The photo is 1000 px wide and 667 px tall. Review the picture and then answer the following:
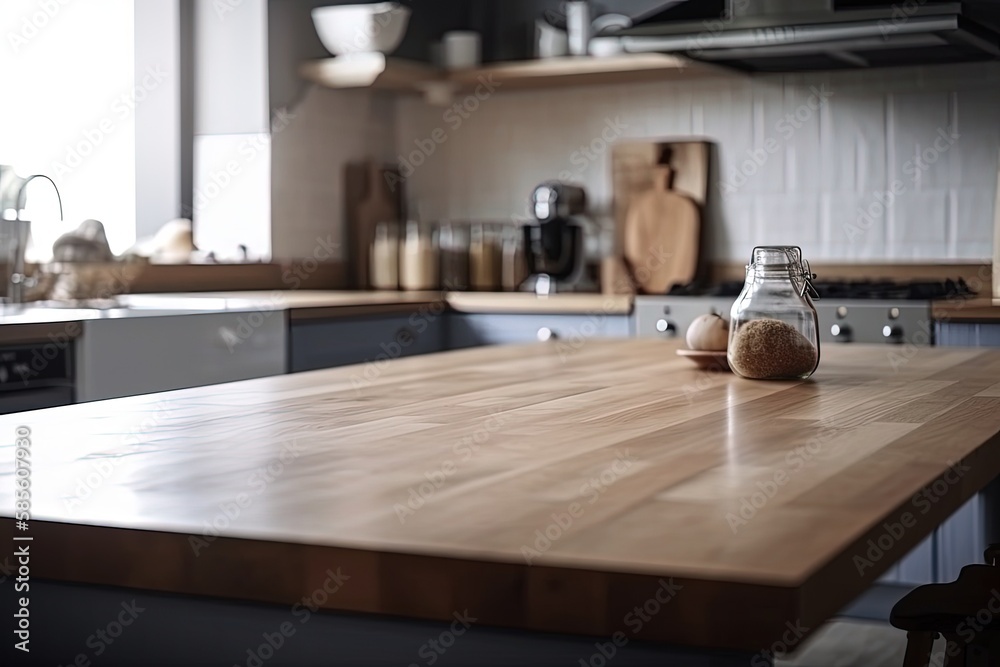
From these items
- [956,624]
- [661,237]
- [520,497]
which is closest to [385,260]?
[661,237]

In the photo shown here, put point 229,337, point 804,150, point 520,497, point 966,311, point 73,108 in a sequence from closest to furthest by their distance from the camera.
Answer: point 520,497 < point 229,337 < point 966,311 < point 73,108 < point 804,150

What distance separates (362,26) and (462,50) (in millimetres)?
453

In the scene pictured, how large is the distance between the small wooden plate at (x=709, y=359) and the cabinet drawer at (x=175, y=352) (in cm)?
142

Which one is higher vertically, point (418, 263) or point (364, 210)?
point (364, 210)

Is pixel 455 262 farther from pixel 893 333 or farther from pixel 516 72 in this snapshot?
pixel 893 333

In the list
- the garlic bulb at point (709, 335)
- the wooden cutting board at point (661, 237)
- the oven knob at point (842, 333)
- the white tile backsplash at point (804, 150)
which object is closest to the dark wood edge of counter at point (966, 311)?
the oven knob at point (842, 333)

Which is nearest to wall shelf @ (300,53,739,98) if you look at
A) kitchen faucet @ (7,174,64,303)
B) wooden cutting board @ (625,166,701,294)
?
wooden cutting board @ (625,166,701,294)

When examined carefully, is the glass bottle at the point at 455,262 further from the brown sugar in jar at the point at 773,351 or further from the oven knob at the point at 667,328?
the brown sugar in jar at the point at 773,351

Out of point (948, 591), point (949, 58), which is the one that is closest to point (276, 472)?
point (948, 591)

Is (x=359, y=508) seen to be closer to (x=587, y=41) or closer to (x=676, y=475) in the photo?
(x=676, y=475)

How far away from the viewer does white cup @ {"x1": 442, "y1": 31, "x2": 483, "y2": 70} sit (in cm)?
457

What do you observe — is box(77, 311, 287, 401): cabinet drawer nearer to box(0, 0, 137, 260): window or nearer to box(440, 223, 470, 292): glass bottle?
box(0, 0, 137, 260): window

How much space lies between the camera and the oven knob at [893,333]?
11.2ft

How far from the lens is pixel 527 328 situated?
397 cm
